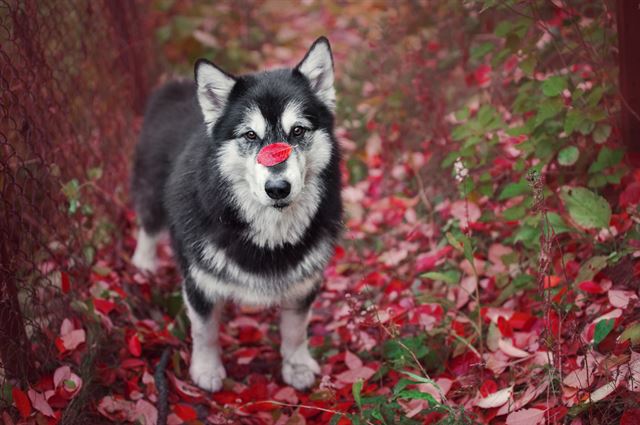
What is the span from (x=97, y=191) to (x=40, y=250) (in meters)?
1.08

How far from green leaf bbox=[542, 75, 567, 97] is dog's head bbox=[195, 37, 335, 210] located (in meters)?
1.12

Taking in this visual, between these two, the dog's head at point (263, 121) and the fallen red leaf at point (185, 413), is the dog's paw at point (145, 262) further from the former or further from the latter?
the dog's head at point (263, 121)

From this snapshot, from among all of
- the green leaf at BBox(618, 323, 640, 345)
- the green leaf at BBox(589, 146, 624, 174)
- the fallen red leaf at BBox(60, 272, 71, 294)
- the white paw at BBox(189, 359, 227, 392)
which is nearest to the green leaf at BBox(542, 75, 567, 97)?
the green leaf at BBox(589, 146, 624, 174)

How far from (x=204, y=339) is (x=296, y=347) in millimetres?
525

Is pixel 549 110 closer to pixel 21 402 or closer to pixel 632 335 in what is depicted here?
pixel 632 335

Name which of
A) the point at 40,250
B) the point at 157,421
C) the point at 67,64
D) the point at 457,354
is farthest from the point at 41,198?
the point at 457,354

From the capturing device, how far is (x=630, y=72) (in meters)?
3.28

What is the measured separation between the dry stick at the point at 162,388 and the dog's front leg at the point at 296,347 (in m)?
0.67

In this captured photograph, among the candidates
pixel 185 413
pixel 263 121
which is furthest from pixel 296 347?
pixel 263 121

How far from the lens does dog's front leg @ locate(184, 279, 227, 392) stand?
3.43m

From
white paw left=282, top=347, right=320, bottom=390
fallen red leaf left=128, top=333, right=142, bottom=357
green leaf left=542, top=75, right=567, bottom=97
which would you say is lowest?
white paw left=282, top=347, right=320, bottom=390

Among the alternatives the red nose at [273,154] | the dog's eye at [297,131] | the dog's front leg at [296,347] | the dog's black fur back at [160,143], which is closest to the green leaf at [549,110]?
the dog's eye at [297,131]

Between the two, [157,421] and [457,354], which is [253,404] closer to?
[157,421]

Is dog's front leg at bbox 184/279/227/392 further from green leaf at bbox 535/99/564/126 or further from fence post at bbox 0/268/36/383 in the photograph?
green leaf at bbox 535/99/564/126
